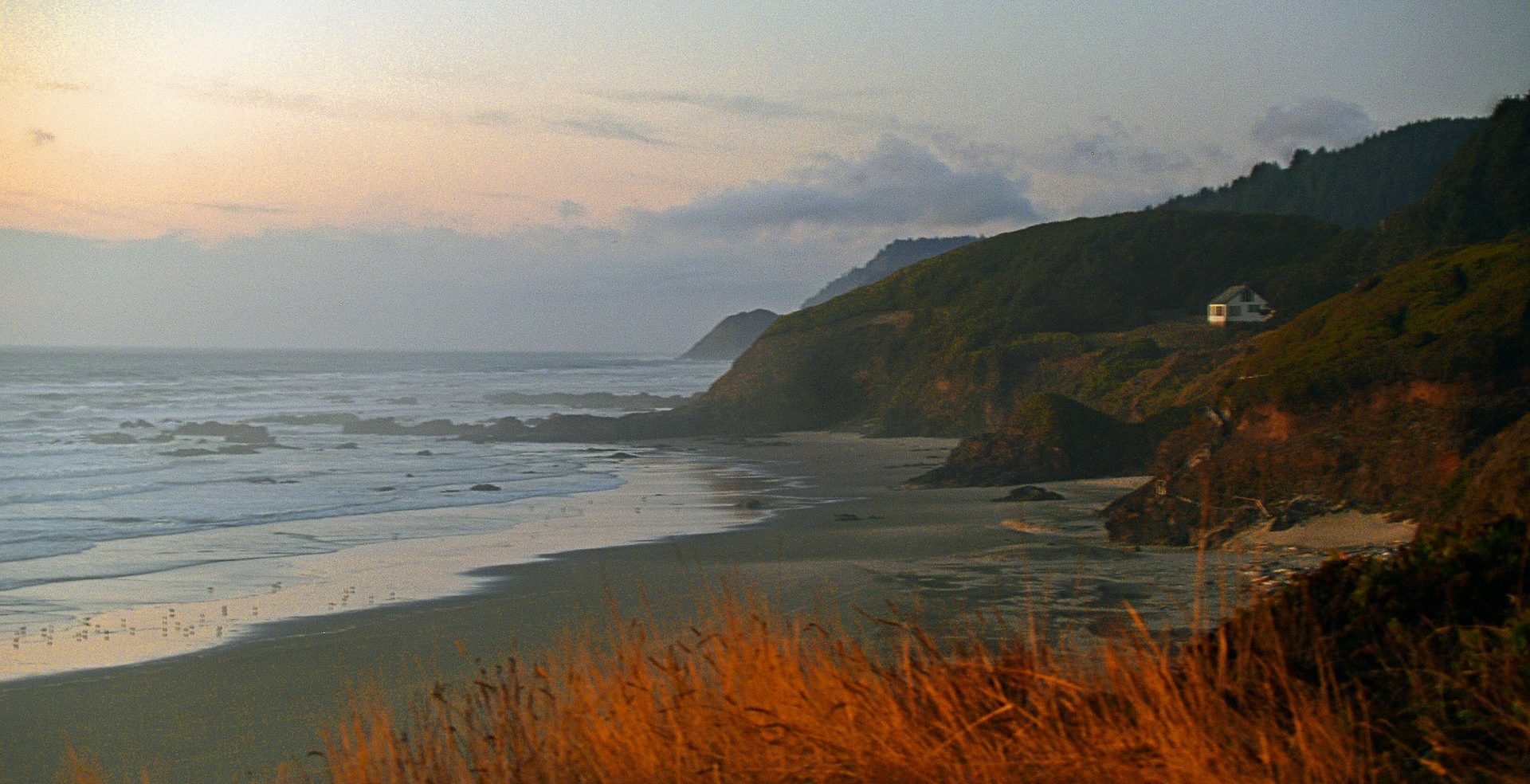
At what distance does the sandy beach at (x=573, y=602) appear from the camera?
10.5m

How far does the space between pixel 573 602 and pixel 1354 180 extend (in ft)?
362

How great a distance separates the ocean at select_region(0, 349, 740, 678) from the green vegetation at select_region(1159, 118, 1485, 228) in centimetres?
6587

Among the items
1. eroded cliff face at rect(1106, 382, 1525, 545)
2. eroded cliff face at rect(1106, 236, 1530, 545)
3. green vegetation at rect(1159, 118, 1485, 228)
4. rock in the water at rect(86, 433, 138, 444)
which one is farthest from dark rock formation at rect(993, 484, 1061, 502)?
green vegetation at rect(1159, 118, 1485, 228)

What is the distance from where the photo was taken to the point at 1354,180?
110250 mm

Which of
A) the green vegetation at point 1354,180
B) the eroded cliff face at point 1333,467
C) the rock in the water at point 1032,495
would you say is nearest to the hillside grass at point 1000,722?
the eroded cliff face at point 1333,467

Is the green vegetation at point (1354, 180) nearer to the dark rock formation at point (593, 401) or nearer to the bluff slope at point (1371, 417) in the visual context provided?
the dark rock formation at point (593, 401)

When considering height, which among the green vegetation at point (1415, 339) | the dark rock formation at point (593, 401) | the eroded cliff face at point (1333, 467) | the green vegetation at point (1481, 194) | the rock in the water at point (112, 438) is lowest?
the rock in the water at point (112, 438)

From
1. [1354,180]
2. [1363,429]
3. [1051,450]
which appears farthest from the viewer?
[1354,180]

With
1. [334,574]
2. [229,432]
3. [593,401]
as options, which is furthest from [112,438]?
[334,574]

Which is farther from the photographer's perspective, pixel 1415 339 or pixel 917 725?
pixel 1415 339

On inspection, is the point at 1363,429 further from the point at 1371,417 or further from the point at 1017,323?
the point at 1017,323

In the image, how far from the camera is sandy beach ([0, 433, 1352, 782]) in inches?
413

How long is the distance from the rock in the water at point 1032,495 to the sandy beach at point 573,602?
0.93 ft

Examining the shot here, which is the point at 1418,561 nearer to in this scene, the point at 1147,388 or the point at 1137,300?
the point at 1147,388
